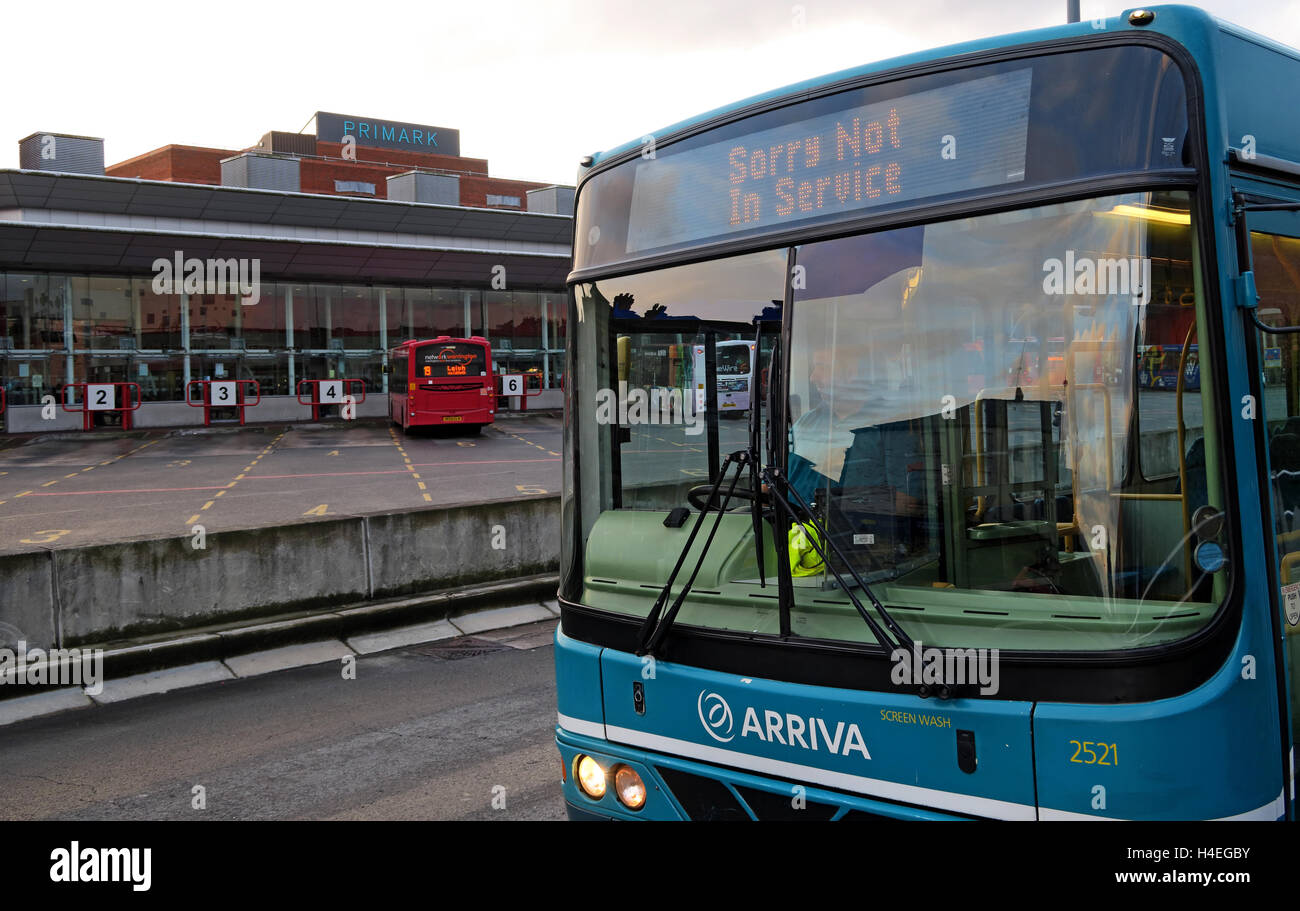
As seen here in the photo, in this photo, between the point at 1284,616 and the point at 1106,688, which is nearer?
the point at 1106,688

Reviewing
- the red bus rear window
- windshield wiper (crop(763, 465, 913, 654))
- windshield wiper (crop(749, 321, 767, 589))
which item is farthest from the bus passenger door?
the red bus rear window

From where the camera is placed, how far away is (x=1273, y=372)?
124 inches

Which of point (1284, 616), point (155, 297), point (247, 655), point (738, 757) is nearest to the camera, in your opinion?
point (1284, 616)

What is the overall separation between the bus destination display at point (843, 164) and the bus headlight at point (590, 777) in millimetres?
1822

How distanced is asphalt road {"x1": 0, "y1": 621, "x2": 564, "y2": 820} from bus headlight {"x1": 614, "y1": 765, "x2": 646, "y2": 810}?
4.63 ft

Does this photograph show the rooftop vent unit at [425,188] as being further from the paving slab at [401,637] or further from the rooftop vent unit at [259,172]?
the paving slab at [401,637]

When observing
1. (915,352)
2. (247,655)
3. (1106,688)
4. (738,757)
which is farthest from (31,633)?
(1106,688)

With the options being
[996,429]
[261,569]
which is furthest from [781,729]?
[261,569]

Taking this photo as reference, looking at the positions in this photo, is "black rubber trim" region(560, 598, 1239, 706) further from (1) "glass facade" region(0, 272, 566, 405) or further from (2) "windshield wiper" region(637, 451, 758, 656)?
(1) "glass facade" region(0, 272, 566, 405)

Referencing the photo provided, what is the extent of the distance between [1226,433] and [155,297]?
33936 millimetres

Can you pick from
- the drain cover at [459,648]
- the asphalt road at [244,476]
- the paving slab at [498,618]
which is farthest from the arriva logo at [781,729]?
the asphalt road at [244,476]

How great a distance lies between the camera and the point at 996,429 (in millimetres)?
3152

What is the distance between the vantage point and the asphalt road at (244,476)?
13992 millimetres
